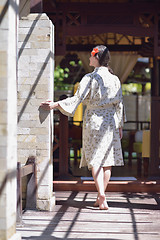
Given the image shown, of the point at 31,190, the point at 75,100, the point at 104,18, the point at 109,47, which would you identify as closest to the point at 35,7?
the point at 75,100

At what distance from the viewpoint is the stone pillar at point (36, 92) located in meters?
3.77

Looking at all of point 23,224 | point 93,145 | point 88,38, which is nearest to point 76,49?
point 88,38

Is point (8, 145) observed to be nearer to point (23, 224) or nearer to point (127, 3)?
point (23, 224)

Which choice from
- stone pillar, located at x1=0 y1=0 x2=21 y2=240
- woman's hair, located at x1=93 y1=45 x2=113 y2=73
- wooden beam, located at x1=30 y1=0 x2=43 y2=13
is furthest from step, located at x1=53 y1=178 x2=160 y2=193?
stone pillar, located at x1=0 y1=0 x2=21 y2=240

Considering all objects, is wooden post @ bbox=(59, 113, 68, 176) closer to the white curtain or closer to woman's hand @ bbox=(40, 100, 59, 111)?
woman's hand @ bbox=(40, 100, 59, 111)

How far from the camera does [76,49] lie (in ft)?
33.1

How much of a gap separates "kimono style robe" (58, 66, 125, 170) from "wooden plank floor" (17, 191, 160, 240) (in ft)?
1.40

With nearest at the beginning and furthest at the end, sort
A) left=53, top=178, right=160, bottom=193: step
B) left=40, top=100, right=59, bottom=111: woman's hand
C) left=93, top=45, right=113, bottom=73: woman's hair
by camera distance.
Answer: left=40, top=100, right=59, bottom=111: woman's hand, left=93, top=45, right=113, bottom=73: woman's hair, left=53, top=178, right=160, bottom=193: step

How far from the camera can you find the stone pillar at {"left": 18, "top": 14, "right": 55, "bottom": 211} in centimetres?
377

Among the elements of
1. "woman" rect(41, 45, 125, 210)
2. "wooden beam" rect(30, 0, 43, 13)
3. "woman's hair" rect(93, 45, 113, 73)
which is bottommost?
"woman" rect(41, 45, 125, 210)

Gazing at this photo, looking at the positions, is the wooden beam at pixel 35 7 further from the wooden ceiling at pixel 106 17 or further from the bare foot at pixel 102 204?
the wooden ceiling at pixel 106 17

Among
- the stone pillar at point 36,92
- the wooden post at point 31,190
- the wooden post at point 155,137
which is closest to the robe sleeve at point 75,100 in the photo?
the stone pillar at point 36,92

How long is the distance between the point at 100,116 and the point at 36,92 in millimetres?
596

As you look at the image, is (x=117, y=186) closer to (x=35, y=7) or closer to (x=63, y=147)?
(x=63, y=147)
